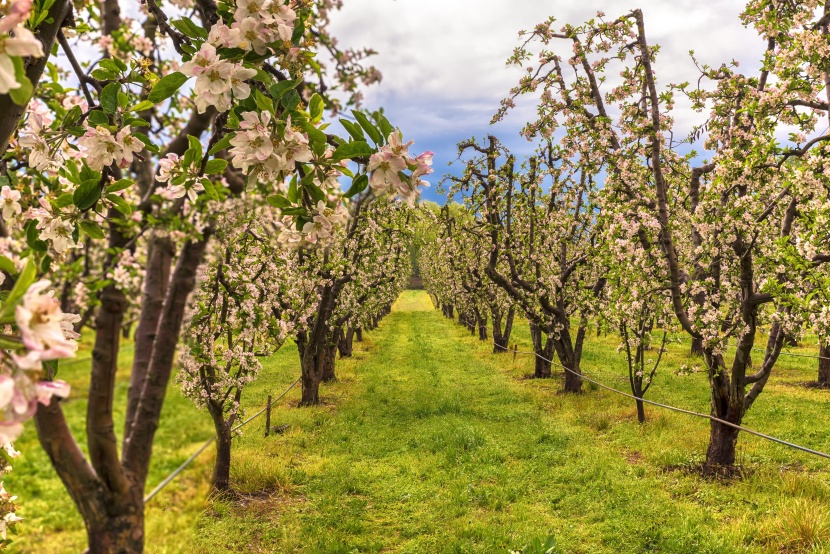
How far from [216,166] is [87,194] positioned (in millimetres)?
487

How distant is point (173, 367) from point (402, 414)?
10738 millimetres

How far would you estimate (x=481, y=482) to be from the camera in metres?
7.75

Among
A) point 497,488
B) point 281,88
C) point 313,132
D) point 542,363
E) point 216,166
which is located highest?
point 281,88

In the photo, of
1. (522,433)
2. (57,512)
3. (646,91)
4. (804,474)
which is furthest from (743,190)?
(57,512)

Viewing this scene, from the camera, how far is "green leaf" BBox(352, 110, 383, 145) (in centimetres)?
145

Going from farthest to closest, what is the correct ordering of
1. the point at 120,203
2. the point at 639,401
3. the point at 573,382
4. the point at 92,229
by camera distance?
the point at 573,382, the point at 639,401, the point at 120,203, the point at 92,229

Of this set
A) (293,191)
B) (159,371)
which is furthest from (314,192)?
(159,371)

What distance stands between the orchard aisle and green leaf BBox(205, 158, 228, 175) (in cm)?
543

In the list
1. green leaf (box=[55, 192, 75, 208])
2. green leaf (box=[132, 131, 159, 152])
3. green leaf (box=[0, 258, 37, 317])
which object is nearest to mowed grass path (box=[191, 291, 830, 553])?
green leaf (box=[55, 192, 75, 208])

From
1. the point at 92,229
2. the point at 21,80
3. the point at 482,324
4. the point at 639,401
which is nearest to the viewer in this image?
the point at 21,80

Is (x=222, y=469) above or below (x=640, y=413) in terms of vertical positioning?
below

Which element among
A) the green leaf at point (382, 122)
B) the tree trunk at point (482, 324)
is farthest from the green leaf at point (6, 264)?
the tree trunk at point (482, 324)

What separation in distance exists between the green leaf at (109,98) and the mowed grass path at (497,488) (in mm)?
5411

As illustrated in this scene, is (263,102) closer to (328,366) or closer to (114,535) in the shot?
(114,535)
